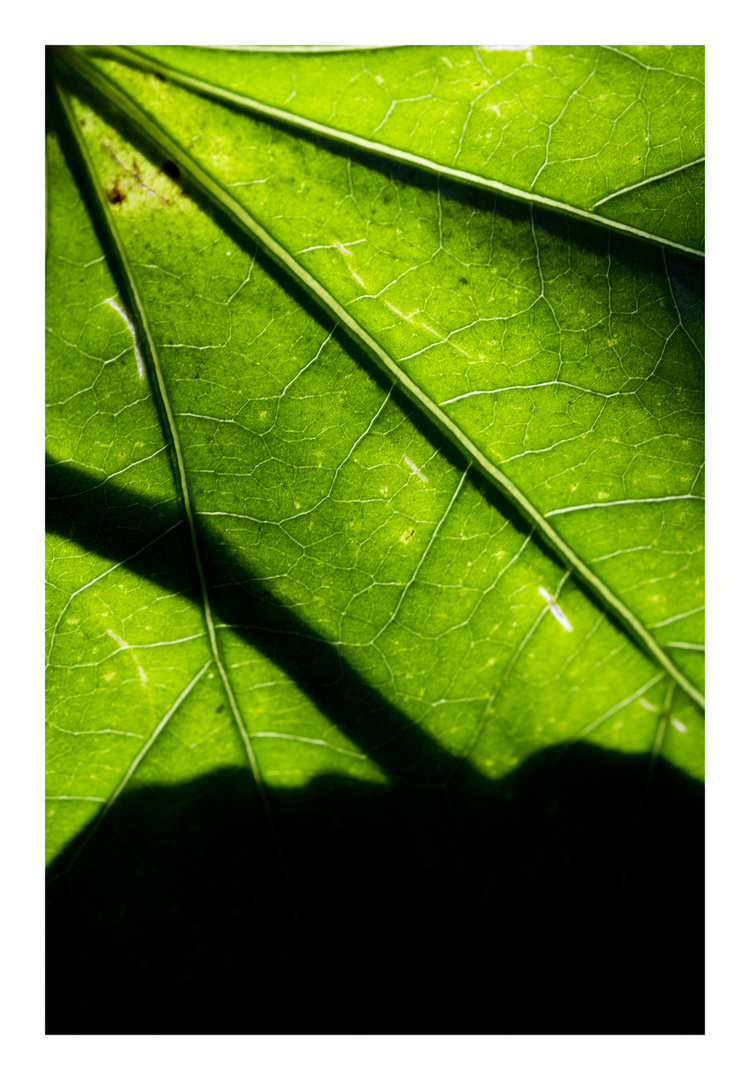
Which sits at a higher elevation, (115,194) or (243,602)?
(115,194)

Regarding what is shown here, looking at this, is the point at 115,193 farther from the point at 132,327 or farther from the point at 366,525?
the point at 366,525

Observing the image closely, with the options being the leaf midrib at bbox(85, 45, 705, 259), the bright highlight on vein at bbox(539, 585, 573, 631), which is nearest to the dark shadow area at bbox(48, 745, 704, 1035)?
the bright highlight on vein at bbox(539, 585, 573, 631)

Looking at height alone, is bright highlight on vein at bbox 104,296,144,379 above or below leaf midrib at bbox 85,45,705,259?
below

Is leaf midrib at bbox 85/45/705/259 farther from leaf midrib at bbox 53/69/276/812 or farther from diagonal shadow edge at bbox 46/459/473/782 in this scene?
diagonal shadow edge at bbox 46/459/473/782

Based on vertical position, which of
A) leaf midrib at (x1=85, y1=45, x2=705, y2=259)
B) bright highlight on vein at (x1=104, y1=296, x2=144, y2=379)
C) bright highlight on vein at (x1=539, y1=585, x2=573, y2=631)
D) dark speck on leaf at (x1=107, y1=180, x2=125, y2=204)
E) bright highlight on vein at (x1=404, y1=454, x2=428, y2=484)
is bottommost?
bright highlight on vein at (x1=539, y1=585, x2=573, y2=631)

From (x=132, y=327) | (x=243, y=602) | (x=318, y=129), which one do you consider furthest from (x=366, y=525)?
(x=318, y=129)

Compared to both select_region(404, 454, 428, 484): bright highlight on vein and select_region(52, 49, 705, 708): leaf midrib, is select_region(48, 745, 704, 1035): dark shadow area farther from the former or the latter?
select_region(404, 454, 428, 484): bright highlight on vein

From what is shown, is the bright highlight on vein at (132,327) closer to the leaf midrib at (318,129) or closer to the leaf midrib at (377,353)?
the leaf midrib at (377,353)
